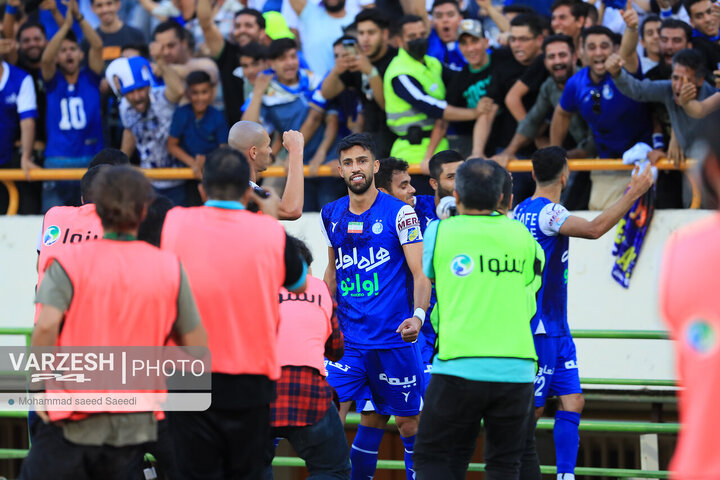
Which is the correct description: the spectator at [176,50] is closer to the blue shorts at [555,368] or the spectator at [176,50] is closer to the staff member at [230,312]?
the blue shorts at [555,368]

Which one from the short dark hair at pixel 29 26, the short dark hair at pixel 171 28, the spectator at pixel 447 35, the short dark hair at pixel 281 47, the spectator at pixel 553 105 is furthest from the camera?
the short dark hair at pixel 29 26

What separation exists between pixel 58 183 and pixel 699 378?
345 inches

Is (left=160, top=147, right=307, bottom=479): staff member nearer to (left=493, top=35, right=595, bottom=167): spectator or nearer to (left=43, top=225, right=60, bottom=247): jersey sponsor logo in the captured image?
(left=43, top=225, right=60, bottom=247): jersey sponsor logo

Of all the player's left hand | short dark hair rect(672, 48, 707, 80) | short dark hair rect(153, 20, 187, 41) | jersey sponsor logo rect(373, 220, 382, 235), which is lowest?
the player's left hand

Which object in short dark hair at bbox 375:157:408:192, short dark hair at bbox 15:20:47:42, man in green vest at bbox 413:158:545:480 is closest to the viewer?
man in green vest at bbox 413:158:545:480

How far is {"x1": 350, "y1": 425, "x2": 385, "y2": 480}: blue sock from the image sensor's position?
672cm

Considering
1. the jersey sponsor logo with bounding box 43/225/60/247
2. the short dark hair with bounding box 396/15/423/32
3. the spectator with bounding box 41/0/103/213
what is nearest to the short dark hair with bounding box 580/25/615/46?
the short dark hair with bounding box 396/15/423/32

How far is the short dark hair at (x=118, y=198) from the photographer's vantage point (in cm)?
420

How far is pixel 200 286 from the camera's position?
4.44 meters

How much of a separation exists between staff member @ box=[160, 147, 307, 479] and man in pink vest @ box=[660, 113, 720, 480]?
2.12 metres

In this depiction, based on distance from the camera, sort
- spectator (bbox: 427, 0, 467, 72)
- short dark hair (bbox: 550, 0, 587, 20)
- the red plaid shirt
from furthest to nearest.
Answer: spectator (bbox: 427, 0, 467, 72)
short dark hair (bbox: 550, 0, 587, 20)
the red plaid shirt

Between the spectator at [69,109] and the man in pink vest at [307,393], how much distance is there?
544 cm

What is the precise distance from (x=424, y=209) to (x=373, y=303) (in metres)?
1.35

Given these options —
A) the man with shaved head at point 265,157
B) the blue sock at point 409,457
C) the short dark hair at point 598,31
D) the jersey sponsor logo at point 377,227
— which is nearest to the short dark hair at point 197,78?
the short dark hair at point 598,31
